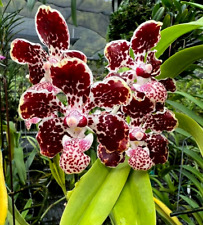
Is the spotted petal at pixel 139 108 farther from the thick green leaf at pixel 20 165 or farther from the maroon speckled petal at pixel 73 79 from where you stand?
the thick green leaf at pixel 20 165

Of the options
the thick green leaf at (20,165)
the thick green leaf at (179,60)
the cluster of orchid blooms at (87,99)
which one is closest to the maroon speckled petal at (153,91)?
the cluster of orchid blooms at (87,99)

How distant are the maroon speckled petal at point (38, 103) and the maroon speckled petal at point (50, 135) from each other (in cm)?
1

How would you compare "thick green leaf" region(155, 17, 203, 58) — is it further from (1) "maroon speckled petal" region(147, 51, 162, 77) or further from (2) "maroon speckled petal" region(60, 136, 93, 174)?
(2) "maroon speckled petal" region(60, 136, 93, 174)

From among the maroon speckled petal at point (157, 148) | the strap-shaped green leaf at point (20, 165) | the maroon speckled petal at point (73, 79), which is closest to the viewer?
the maroon speckled petal at point (73, 79)

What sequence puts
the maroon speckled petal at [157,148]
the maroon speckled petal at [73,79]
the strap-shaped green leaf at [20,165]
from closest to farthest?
the maroon speckled petal at [73,79], the maroon speckled petal at [157,148], the strap-shaped green leaf at [20,165]

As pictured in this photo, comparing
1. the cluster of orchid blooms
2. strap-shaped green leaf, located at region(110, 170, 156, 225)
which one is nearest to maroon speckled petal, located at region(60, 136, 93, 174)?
the cluster of orchid blooms

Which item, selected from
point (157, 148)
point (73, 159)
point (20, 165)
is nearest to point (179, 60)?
point (157, 148)

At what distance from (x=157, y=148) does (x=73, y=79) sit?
18 centimetres

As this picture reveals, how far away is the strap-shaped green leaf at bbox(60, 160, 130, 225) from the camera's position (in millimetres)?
374

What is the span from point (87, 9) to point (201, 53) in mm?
4994

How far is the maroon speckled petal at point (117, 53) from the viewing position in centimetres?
A: 40

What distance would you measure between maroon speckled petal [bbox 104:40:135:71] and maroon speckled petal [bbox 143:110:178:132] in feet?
0.33

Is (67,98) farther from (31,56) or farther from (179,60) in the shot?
(179,60)

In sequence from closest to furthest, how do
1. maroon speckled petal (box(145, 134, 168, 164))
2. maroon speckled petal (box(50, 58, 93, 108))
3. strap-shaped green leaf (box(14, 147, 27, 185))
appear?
maroon speckled petal (box(50, 58, 93, 108)) → maroon speckled petal (box(145, 134, 168, 164)) → strap-shaped green leaf (box(14, 147, 27, 185))
